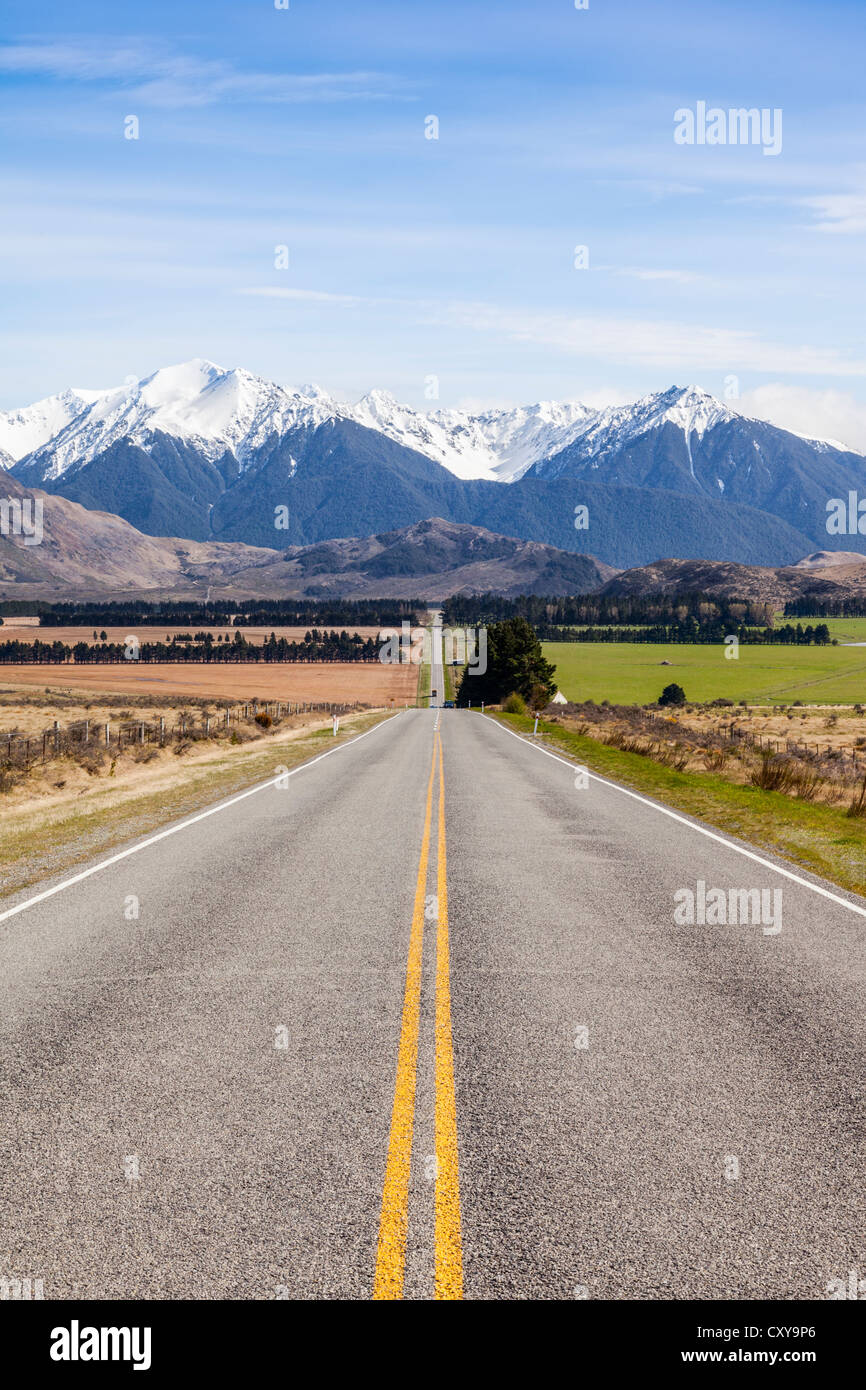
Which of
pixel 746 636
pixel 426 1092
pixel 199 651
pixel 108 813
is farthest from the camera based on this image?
pixel 746 636

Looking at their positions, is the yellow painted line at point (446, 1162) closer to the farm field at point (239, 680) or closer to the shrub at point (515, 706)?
the shrub at point (515, 706)

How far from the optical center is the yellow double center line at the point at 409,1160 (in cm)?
418

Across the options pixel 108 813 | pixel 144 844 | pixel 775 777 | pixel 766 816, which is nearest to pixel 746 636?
pixel 775 777

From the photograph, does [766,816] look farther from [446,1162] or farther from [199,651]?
[199,651]

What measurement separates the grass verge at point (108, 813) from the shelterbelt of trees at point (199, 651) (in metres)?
123

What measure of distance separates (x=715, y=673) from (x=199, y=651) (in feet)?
273

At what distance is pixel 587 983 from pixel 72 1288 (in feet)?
16.2

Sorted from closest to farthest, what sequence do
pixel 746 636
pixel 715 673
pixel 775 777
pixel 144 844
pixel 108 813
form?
pixel 144 844, pixel 108 813, pixel 775 777, pixel 715 673, pixel 746 636

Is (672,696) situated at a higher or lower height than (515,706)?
lower

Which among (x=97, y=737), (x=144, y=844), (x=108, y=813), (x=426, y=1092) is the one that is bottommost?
(x=97, y=737)

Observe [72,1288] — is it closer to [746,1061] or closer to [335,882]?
[746,1061]

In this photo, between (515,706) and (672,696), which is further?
(672,696)

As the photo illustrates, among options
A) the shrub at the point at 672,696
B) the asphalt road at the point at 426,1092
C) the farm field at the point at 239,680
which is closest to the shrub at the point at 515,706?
the farm field at the point at 239,680

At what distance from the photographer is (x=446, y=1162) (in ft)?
16.7
